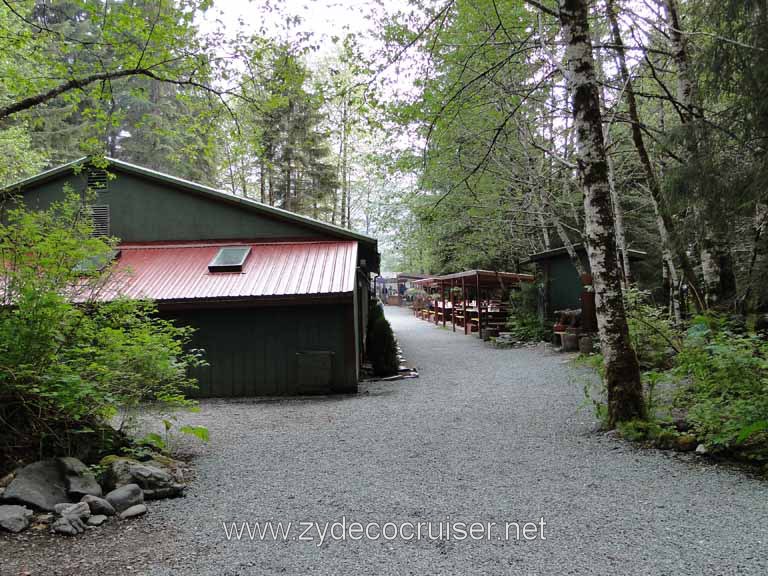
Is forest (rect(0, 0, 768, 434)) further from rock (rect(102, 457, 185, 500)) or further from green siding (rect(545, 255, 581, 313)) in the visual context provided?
rock (rect(102, 457, 185, 500))

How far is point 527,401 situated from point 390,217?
1118 cm

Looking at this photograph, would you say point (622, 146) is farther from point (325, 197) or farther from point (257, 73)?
point (325, 197)

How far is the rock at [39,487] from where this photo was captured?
11.1 feet

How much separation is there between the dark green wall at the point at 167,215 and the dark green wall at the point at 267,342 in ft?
8.60

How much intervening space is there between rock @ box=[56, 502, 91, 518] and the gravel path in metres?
0.22

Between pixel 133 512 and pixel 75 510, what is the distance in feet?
1.18

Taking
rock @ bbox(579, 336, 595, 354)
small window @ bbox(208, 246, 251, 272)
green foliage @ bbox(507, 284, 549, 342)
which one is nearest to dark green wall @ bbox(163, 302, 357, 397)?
small window @ bbox(208, 246, 251, 272)

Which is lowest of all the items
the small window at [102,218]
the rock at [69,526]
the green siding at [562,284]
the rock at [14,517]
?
the rock at [69,526]

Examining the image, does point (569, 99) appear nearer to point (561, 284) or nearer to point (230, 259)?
point (230, 259)

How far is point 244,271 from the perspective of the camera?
949 cm

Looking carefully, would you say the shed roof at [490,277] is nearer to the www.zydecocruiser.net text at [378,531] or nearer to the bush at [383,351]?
the bush at [383,351]

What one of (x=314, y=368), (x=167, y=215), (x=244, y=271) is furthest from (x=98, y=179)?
(x=314, y=368)

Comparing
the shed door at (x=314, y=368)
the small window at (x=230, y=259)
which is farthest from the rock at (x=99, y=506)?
the small window at (x=230, y=259)

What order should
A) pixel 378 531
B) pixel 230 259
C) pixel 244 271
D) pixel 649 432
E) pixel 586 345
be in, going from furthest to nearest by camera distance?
pixel 586 345
pixel 230 259
pixel 244 271
pixel 649 432
pixel 378 531
